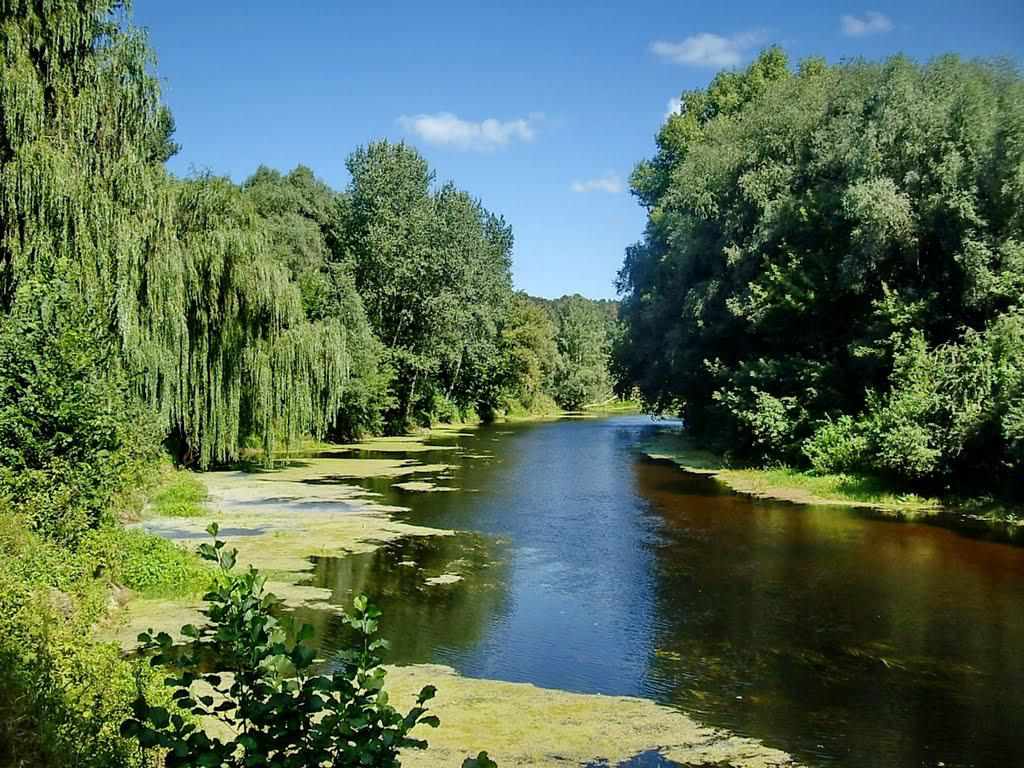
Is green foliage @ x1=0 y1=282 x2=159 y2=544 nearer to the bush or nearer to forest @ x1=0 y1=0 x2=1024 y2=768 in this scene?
forest @ x1=0 y1=0 x2=1024 y2=768

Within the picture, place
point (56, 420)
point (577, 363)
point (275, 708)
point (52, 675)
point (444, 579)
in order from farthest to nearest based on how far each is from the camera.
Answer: point (577, 363), point (444, 579), point (56, 420), point (52, 675), point (275, 708)

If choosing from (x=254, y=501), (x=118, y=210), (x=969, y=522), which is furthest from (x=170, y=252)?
(x=969, y=522)

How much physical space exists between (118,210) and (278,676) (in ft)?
47.5

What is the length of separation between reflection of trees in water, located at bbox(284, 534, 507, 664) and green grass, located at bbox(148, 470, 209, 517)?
14.8ft

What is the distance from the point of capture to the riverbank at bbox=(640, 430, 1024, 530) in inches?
726

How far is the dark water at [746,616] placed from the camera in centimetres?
774

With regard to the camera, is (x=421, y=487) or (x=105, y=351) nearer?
(x=105, y=351)

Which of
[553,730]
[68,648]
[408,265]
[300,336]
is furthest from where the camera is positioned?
[408,265]

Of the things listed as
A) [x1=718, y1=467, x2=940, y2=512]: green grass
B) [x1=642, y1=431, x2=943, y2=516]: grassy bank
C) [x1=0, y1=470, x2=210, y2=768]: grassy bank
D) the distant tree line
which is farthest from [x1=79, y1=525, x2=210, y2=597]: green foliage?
the distant tree line

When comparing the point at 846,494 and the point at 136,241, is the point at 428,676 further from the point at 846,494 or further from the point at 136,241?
the point at 846,494

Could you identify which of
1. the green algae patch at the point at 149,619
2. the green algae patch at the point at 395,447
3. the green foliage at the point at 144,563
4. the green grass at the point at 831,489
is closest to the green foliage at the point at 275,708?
the green algae patch at the point at 149,619

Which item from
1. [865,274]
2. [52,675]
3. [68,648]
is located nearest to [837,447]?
[865,274]

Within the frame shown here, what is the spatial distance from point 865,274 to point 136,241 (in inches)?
698

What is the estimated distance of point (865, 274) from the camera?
22984 mm
